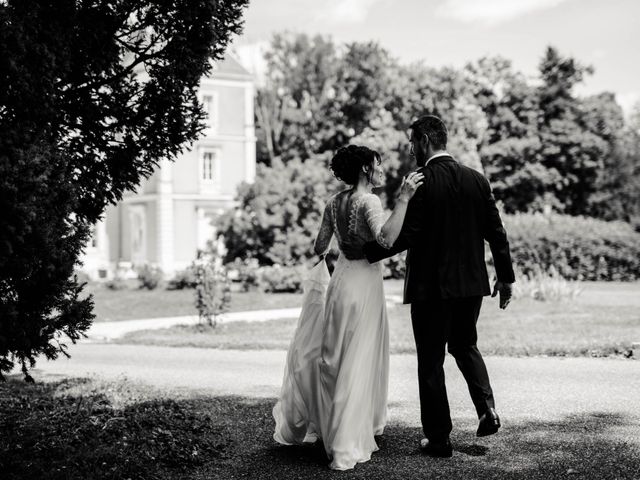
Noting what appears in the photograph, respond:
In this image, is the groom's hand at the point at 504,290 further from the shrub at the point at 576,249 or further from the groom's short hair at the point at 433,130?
the shrub at the point at 576,249

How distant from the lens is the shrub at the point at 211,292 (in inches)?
583

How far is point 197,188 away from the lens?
42844mm

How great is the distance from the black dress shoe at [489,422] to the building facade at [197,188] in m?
37.0

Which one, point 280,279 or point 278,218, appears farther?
point 278,218

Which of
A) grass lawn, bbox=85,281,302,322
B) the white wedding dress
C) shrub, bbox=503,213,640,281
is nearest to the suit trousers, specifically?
the white wedding dress

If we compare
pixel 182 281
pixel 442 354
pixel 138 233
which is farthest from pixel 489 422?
pixel 138 233

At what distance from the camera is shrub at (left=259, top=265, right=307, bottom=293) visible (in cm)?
2317

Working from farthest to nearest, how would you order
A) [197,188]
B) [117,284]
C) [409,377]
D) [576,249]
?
[197,188], [576,249], [117,284], [409,377]

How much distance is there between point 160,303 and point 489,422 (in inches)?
628

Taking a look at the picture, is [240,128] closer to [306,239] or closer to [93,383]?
[306,239]

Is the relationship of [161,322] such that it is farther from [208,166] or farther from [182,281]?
[208,166]

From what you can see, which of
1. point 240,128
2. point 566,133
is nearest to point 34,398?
point 240,128

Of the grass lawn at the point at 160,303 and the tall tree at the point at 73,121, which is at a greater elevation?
the tall tree at the point at 73,121

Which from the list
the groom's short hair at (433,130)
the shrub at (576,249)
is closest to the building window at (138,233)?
the shrub at (576,249)
